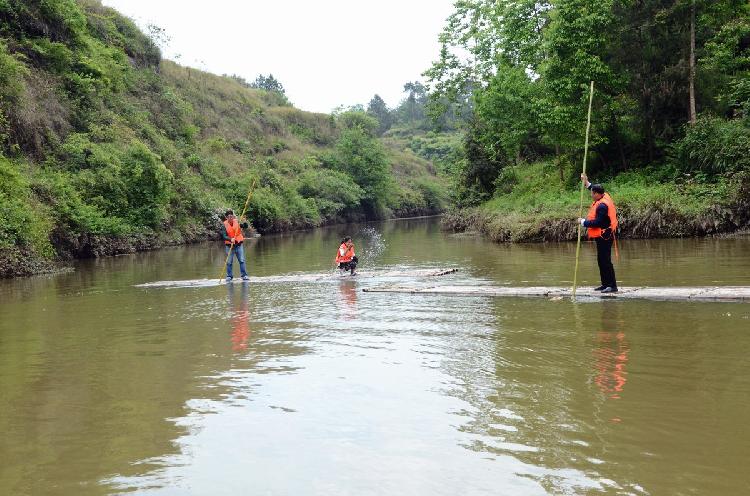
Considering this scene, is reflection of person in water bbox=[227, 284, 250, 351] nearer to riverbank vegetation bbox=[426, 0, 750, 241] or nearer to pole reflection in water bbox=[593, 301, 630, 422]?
pole reflection in water bbox=[593, 301, 630, 422]

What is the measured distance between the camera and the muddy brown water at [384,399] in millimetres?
4684

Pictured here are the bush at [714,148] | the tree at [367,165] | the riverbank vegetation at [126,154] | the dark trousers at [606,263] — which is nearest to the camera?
the dark trousers at [606,263]

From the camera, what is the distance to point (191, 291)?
1609cm

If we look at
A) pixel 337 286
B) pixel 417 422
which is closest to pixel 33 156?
pixel 337 286

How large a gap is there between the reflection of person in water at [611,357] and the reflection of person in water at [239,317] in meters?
4.76

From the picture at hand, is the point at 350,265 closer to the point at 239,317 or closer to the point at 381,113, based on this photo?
the point at 239,317

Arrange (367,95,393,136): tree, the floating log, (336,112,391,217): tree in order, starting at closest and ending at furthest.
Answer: the floating log, (336,112,391,217): tree, (367,95,393,136): tree

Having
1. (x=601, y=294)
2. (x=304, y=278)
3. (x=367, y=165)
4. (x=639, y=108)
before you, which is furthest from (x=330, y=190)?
(x=601, y=294)

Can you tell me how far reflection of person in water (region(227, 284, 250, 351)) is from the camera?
9.65 metres

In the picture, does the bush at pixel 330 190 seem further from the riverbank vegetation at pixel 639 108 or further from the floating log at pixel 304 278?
the floating log at pixel 304 278

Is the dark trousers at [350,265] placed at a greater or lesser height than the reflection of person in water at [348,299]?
greater

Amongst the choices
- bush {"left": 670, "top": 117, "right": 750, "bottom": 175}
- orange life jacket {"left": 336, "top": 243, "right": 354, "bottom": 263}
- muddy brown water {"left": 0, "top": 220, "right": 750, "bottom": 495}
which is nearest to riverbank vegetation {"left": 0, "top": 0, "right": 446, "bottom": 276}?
orange life jacket {"left": 336, "top": 243, "right": 354, "bottom": 263}

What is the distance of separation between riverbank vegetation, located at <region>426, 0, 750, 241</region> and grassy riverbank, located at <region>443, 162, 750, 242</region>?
0.04 m

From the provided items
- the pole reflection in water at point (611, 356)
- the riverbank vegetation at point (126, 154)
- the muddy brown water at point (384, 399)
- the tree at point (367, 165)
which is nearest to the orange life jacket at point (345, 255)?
the muddy brown water at point (384, 399)
